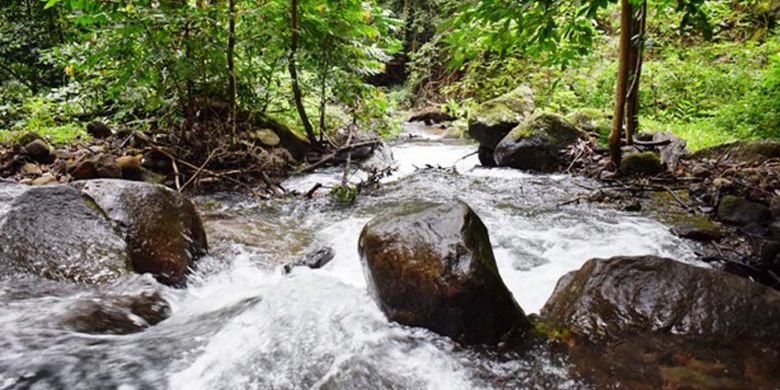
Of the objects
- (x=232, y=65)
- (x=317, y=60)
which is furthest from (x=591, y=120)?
(x=232, y=65)

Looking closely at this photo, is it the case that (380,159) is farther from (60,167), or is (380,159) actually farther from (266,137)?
(60,167)

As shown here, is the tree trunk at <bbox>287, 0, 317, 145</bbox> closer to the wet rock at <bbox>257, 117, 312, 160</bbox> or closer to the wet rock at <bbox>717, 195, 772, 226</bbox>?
the wet rock at <bbox>257, 117, 312, 160</bbox>

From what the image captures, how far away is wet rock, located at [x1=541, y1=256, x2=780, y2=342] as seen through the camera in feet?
8.07

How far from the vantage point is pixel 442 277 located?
2648 mm

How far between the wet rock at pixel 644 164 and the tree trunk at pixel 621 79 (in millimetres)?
176

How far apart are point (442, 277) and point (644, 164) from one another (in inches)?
202

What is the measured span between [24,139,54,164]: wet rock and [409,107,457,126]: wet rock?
1318 cm

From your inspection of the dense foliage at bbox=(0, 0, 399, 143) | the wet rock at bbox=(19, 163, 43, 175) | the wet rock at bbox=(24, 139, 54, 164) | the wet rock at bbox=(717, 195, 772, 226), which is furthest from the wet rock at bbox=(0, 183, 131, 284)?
the wet rock at bbox=(717, 195, 772, 226)

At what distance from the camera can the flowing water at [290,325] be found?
229 cm

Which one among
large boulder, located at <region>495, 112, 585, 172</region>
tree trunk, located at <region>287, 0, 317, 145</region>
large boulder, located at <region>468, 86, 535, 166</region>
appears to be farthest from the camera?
large boulder, located at <region>468, 86, 535, 166</region>

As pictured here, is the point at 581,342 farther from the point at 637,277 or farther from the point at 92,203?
the point at 92,203

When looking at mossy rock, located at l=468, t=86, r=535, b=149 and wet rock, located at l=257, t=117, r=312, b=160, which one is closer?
wet rock, located at l=257, t=117, r=312, b=160

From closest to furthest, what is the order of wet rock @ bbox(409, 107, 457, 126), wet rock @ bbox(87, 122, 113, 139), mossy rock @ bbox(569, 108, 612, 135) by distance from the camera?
1. wet rock @ bbox(87, 122, 113, 139)
2. mossy rock @ bbox(569, 108, 612, 135)
3. wet rock @ bbox(409, 107, 457, 126)

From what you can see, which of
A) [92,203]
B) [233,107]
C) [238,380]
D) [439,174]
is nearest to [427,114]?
[439,174]
